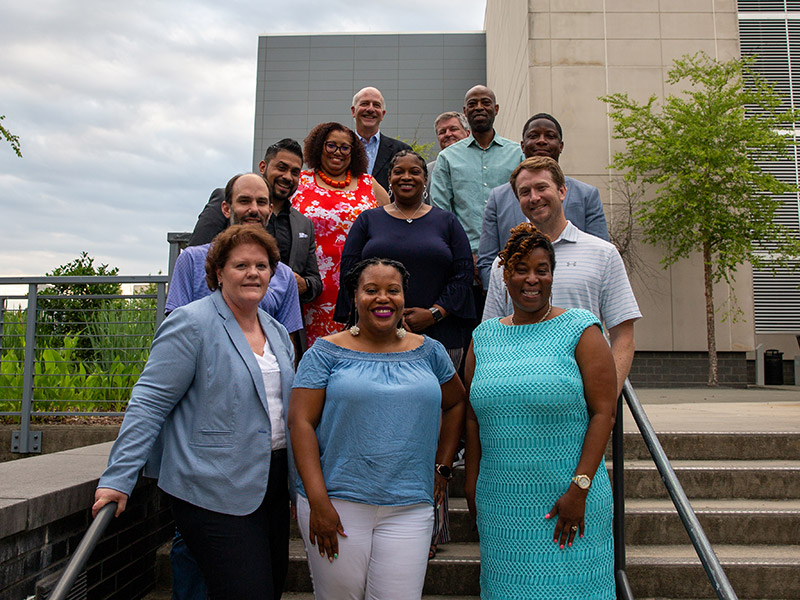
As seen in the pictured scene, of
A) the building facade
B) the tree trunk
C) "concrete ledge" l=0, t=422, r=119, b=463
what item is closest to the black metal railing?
"concrete ledge" l=0, t=422, r=119, b=463

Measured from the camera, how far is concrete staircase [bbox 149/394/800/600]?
3.30 meters

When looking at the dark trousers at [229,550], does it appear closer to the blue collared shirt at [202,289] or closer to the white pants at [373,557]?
the white pants at [373,557]

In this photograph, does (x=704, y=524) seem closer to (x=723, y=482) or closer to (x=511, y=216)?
(x=723, y=482)

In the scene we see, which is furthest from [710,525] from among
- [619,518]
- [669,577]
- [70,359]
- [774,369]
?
[774,369]

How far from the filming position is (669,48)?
527 inches

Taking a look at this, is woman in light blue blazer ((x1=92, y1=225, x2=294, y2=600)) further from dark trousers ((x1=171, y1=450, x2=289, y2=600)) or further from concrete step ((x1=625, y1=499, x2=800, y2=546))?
concrete step ((x1=625, y1=499, x2=800, y2=546))

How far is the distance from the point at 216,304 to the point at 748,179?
1236cm

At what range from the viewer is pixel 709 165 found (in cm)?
1244

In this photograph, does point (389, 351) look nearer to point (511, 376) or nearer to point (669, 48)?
point (511, 376)

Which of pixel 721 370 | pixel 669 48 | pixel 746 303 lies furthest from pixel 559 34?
pixel 721 370

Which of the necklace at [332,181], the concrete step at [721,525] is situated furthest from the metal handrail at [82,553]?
the concrete step at [721,525]

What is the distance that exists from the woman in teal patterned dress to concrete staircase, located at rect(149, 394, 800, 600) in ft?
3.71

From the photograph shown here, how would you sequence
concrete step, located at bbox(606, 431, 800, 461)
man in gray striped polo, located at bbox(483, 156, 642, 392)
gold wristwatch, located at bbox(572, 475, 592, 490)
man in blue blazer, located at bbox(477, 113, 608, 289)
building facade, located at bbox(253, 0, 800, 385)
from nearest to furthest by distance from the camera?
gold wristwatch, located at bbox(572, 475, 592, 490) < man in gray striped polo, located at bbox(483, 156, 642, 392) < man in blue blazer, located at bbox(477, 113, 608, 289) < concrete step, located at bbox(606, 431, 800, 461) < building facade, located at bbox(253, 0, 800, 385)

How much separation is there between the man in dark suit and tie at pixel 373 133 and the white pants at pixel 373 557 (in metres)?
3.05
